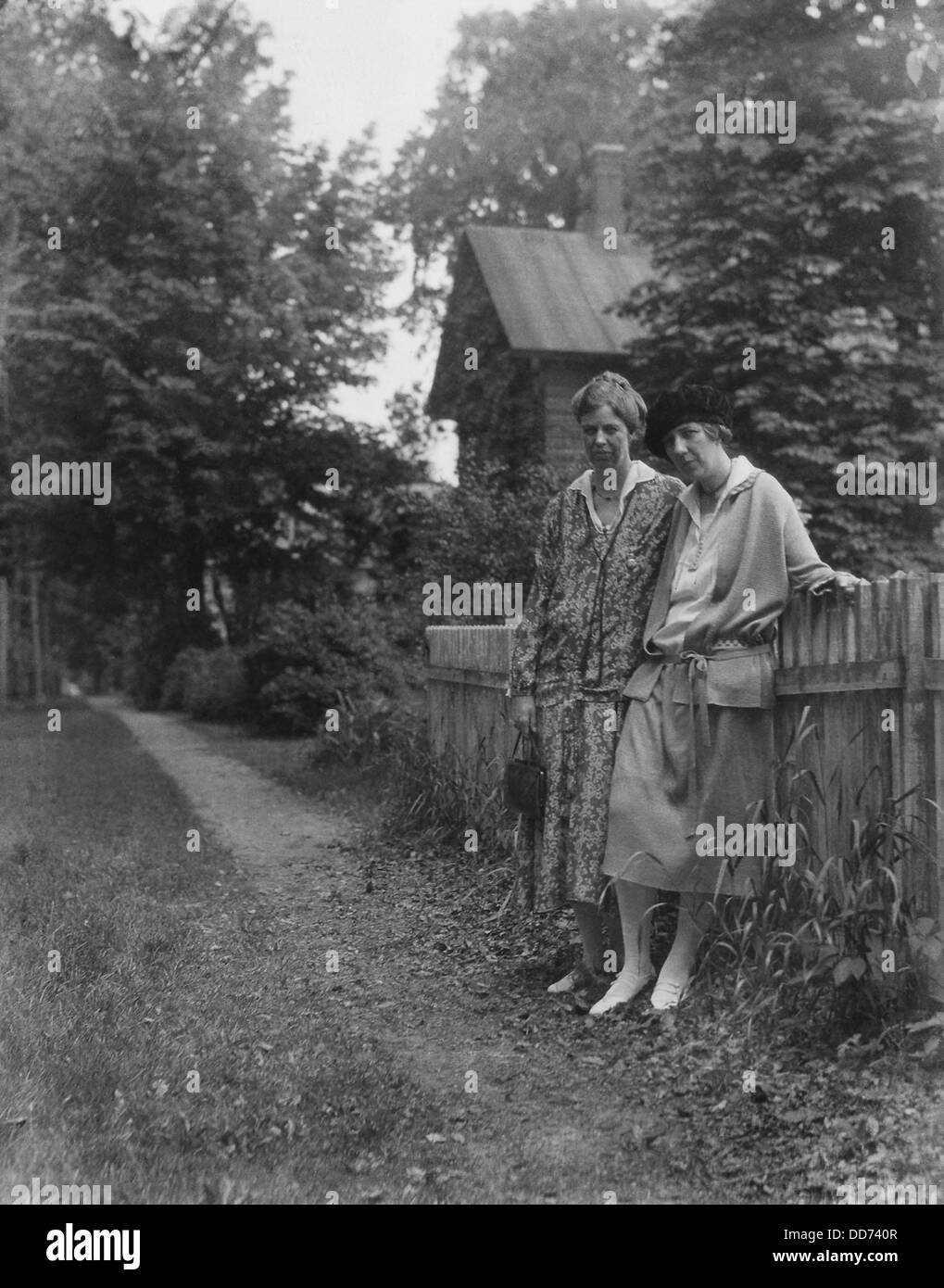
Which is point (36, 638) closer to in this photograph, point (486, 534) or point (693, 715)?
point (486, 534)

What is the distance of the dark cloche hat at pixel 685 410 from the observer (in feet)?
15.9

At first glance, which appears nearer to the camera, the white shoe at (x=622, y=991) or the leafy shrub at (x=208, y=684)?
the white shoe at (x=622, y=991)

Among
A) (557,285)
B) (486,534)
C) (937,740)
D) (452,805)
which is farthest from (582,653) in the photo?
(557,285)

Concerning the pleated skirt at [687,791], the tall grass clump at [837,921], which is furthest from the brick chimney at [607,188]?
the tall grass clump at [837,921]

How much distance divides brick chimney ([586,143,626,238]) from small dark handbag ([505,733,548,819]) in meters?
21.4

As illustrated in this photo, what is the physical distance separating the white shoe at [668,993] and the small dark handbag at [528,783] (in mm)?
761

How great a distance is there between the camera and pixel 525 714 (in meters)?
5.35

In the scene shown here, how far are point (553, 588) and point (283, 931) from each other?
7.60 ft

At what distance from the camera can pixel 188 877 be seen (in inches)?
312

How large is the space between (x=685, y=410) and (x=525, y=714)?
48.7 inches

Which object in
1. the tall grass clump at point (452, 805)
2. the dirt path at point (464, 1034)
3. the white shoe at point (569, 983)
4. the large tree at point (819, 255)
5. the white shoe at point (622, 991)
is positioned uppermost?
the large tree at point (819, 255)

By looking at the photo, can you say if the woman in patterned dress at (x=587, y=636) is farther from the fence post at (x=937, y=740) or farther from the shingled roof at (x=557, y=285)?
the shingled roof at (x=557, y=285)

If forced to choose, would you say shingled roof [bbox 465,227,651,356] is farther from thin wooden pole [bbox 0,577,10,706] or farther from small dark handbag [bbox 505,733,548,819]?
small dark handbag [bbox 505,733,548,819]
